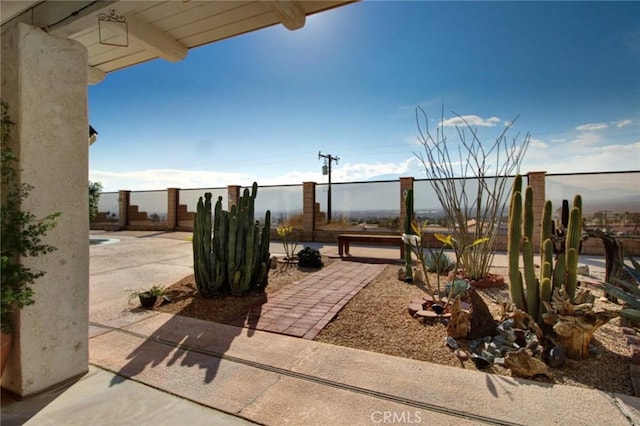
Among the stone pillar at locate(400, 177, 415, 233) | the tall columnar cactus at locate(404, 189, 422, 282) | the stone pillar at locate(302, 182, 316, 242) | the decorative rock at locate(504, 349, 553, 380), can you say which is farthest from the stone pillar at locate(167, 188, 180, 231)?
the decorative rock at locate(504, 349, 553, 380)

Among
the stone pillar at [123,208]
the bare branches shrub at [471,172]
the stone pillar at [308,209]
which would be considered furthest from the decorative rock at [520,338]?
the stone pillar at [123,208]

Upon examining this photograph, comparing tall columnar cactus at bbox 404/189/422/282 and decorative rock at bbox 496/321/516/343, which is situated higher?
tall columnar cactus at bbox 404/189/422/282

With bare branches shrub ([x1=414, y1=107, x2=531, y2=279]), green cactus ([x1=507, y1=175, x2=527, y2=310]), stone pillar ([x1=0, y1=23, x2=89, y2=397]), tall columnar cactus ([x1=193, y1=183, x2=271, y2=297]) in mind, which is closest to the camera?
stone pillar ([x1=0, y1=23, x2=89, y2=397])

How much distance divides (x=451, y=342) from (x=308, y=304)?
196 cm

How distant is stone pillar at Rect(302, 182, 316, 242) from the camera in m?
11.9

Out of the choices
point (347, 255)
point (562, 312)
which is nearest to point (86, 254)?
point (562, 312)

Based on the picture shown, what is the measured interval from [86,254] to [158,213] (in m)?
15.3

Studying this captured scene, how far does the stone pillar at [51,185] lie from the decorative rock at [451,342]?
3.17 metres

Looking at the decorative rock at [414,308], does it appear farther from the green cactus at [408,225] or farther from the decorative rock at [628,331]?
the decorative rock at [628,331]

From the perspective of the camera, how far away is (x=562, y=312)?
2.64 metres

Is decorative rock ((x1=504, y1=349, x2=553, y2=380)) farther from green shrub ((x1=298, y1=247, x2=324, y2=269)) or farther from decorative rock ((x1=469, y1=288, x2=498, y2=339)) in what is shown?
green shrub ((x1=298, y1=247, x2=324, y2=269))

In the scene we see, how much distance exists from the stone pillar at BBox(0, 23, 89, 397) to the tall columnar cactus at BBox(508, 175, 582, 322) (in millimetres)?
4060

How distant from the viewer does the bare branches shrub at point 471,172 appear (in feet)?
17.2

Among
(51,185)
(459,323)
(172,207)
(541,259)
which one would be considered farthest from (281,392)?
(172,207)
